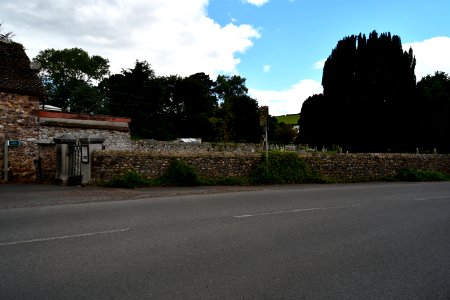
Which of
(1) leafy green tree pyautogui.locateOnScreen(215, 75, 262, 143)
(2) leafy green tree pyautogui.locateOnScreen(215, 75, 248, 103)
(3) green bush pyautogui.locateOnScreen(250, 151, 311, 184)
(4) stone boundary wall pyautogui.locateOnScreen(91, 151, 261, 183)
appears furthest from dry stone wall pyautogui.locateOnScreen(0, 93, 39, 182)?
(2) leafy green tree pyautogui.locateOnScreen(215, 75, 248, 103)

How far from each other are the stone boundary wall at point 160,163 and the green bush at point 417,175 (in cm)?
1046

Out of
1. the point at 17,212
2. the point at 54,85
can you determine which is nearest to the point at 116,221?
the point at 17,212

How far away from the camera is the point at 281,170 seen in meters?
17.0

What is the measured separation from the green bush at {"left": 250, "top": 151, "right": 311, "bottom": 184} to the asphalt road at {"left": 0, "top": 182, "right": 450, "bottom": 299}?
7380 mm

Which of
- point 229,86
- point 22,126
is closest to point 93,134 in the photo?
point 22,126

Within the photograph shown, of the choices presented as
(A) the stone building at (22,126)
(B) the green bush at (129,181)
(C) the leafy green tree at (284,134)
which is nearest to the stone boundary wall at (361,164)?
(B) the green bush at (129,181)

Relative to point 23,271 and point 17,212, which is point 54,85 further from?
point 23,271

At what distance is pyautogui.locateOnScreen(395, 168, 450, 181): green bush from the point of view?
2089 cm

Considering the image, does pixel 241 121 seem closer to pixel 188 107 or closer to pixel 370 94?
pixel 188 107

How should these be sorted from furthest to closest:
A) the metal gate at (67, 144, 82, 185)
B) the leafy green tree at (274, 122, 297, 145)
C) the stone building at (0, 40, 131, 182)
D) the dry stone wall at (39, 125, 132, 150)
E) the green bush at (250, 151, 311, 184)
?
1. the leafy green tree at (274, 122, 297, 145)
2. the dry stone wall at (39, 125, 132, 150)
3. the green bush at (250, 151, 311, 184)
4. the stone building at (0, 40, 131, 182)
5. the metal gate at (67, 144, 82, 185)

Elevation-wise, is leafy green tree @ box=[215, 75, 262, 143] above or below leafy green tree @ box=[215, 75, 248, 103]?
below

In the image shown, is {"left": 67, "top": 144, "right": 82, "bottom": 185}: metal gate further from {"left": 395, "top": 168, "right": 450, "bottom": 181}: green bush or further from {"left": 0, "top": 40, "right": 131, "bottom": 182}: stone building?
{"left": 395, "top": 168, "right": 450, "bottom": 181}: green bush

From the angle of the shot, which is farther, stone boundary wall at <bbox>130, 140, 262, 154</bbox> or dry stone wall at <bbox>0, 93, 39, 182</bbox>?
stone boundary wall at <bbox>130, 140, 262, 154</bbox>

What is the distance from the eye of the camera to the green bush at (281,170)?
54.4 ft
